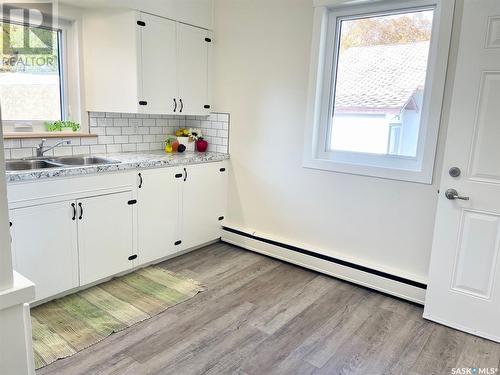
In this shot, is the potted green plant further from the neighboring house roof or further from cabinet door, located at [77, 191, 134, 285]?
the neighboring house roof

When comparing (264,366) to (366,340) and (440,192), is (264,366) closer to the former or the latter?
(366,340)

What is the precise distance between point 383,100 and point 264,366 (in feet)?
6.89

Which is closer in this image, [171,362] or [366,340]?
[171,362]

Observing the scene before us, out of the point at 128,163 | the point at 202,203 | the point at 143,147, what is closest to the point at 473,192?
the point at 202,203

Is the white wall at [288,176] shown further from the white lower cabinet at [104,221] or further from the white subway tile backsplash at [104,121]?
the white subway tile backsplash at [104,121]

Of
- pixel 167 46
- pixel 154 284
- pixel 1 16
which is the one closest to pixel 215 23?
pixel 167 46

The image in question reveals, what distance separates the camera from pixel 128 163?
2.91 metres

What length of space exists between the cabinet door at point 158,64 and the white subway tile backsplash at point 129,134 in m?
0.40

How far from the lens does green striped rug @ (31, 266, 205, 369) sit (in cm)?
221

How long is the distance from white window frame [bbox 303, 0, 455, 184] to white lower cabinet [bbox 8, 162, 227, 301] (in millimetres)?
1103

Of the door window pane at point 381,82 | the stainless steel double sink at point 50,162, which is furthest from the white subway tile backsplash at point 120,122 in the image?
the door window pane at point 381,82

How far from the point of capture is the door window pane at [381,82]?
2.75 m

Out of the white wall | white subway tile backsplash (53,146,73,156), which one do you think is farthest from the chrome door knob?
white subway tile backsplash (53,146,73,156)

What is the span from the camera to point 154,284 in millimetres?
2982
